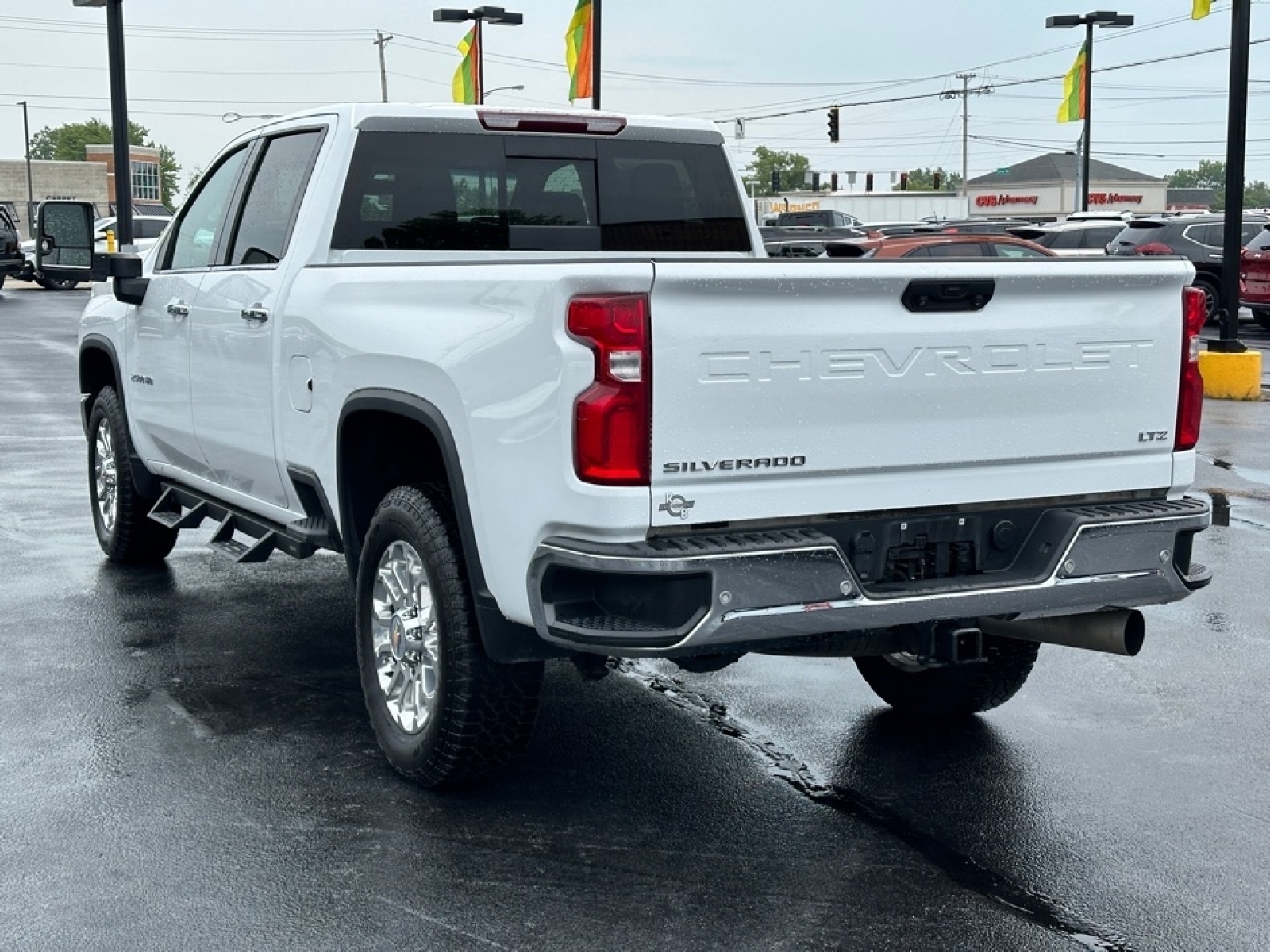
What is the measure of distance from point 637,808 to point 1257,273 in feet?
72.7

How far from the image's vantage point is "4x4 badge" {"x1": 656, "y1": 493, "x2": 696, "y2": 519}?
4.15 metres

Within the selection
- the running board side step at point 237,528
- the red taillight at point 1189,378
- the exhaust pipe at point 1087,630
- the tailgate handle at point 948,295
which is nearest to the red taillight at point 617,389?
the tailgate handle at point 948,295

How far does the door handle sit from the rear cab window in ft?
1.15

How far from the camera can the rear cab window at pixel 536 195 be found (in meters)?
6.03

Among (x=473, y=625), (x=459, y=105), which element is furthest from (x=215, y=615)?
(x=473, y=625)

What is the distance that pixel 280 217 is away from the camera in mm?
6246

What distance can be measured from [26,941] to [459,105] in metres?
3.68

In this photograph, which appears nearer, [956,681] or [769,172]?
[956,681]

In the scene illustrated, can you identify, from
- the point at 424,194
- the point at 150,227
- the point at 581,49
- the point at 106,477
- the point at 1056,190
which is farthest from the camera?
the point at 1056,190

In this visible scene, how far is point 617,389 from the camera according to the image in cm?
410

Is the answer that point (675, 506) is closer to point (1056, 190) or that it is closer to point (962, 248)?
point (962, 248)

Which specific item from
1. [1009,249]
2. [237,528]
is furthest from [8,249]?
[237,528]

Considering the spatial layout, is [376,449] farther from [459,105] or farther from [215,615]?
[215,615]

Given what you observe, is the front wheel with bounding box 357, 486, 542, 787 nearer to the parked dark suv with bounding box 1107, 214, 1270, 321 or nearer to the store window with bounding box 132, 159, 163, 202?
the parked dark suv with bounding box 1107, 214, 1270, 321
